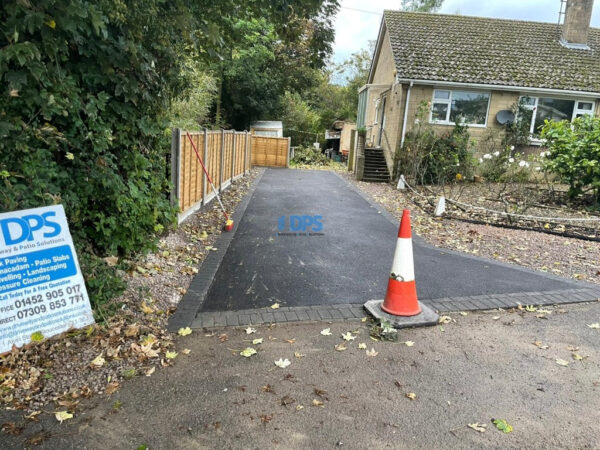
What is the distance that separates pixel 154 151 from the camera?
195 inches

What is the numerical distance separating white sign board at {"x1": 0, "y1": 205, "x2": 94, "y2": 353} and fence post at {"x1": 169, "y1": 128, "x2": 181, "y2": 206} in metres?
2.77

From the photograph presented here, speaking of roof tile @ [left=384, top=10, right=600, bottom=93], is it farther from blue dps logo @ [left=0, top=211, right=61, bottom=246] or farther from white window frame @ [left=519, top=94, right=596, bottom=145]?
blue dps logo @ [left=0, top=211, right=61, bottom=246]

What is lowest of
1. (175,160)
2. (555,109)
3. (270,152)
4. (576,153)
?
(270,152)

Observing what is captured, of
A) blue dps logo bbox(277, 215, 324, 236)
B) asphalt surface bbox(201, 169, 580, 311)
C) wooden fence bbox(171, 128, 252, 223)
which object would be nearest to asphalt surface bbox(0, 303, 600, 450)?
asphalt surface bbox(201, 169, 580, 311)

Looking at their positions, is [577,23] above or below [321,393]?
above

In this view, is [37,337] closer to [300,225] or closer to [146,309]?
[146,309]

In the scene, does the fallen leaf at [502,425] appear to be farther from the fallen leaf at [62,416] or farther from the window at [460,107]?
the window at [460,107]

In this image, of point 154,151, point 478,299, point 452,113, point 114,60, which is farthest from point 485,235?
point 452,113

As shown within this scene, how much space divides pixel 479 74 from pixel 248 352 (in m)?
15.5

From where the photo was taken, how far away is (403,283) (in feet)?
13.0

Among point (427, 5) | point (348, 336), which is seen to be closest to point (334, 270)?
point (348, 336)

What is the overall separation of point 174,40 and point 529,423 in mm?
4217

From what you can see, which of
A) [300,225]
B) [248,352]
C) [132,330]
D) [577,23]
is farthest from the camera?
[577,23]

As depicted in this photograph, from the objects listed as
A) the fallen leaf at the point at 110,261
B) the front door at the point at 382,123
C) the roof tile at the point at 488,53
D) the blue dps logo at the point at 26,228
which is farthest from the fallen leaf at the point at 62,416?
the front door at the point at 382,123
